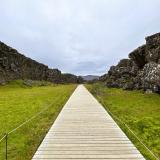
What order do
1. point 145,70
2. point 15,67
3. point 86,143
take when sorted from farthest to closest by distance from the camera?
1. point 15,67
2. point 145,70
3. point 86,143

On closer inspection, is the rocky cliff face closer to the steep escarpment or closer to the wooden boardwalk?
the wooden boardwalk

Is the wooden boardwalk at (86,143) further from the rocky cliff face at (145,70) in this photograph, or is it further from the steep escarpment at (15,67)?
the steep escarpment at (15,67)

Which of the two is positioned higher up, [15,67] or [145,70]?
[15,67]

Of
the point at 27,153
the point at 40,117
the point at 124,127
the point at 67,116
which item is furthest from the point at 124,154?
the point at 40,117

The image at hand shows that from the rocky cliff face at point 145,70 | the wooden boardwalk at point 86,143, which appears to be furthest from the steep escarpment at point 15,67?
the wooden boardwalk at point 86,143

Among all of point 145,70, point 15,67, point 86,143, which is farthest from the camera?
point 15,67

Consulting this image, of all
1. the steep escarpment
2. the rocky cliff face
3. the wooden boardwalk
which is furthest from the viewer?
the steep escarpment

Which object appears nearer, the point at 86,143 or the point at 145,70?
the point at 86,143

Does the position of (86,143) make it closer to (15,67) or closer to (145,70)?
(145,70)

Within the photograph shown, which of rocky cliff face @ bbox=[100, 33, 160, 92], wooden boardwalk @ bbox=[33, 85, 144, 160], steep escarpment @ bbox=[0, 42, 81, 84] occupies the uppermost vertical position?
steep escarpment @ bbox=[0, 42, 81, 84]

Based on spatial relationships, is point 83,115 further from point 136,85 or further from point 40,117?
point 136,85

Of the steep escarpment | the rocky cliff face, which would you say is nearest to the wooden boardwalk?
the rocky cliff face

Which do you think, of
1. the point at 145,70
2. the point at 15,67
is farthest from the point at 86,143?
the point at 15,67

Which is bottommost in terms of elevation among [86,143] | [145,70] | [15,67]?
[86,143]
